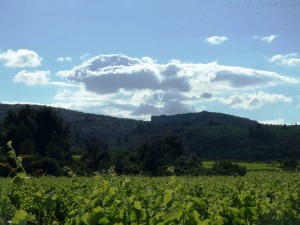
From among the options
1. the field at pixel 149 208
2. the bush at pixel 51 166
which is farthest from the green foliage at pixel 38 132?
the field at pixel 149 208

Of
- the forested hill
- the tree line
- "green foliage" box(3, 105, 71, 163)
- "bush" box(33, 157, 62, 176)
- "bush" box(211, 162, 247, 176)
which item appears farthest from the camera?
the forested hill

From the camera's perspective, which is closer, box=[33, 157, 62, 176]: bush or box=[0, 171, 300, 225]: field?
box=[0, 171, 300, 225]: field

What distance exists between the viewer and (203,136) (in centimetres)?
12000

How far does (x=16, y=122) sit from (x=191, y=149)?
182 feet

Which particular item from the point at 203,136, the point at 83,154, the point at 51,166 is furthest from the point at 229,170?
the point at 203,136

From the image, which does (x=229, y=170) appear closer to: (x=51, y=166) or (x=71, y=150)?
(x=51, y=166)

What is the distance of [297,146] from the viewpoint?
350 feet

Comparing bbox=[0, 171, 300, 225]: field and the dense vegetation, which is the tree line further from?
bbox=[0, 171, 300, 225]: field

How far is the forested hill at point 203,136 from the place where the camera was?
104812 millimetres

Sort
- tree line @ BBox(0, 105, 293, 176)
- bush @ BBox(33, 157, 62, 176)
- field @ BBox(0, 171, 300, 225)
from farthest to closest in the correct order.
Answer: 1. tree line @ BBox(0, 105, 293, 176)
2. bush @ BBox(33, 157, 62, 176)
3. field @ BBox(0, 171, 300, 225)

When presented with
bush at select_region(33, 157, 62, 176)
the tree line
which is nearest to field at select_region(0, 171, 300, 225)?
bush at select_region(33, 157, 62, 176)

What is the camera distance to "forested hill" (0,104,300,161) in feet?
344

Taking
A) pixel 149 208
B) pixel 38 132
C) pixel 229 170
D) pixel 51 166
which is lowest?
pixel 51 166

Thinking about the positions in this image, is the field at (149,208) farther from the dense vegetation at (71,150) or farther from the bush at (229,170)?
the dense vegetation at (71,150)
